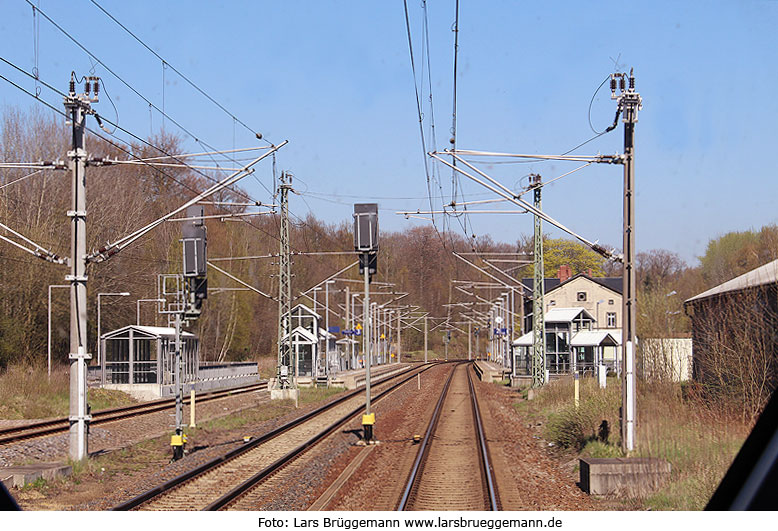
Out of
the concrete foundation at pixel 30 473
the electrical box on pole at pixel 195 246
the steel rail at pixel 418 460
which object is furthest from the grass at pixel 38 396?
the concrete foundation at pixel 30 473

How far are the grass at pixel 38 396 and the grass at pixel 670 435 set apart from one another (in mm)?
17863

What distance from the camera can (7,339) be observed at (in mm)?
34938

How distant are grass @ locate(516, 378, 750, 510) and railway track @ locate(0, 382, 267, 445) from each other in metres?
12.9

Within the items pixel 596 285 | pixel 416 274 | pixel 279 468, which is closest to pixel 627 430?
pixel 279 468

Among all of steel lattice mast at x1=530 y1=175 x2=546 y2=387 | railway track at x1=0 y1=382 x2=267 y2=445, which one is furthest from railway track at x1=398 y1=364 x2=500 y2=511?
railway track at x1=0 y1=382 x2=267 y2=445

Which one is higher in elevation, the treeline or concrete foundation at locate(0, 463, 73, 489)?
the treeline

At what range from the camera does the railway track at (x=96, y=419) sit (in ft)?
66.2

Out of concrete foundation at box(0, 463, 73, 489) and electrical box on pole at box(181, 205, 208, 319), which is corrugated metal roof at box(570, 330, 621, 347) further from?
concrete foundation at box(0, 463, 73, 489)

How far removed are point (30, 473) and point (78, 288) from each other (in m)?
3.68

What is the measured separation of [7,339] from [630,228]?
29.7 metres

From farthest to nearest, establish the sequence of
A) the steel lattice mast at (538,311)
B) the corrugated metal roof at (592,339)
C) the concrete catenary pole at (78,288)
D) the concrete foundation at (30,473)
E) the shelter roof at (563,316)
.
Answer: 1. the shelter roof at (563,316)
2. the corrugated metal roof at (592,339)
3. the steel lattice mast at (538,311)
4. the concrete catenary pole at (78,288)
5. the concrete foundation at (30,473)

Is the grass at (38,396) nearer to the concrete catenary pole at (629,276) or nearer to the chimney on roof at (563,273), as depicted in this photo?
the concrete catenary pole at (629,276)

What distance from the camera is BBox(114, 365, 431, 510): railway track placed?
443 inches

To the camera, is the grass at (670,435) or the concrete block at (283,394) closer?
the grass at (670,435)
